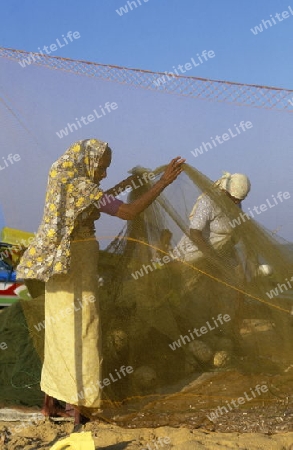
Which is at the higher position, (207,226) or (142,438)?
(207,226)

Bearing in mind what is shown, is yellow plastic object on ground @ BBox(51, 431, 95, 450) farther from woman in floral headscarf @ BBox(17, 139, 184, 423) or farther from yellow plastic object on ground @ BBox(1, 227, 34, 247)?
yellow plastic object on ground @ BBox(1, 227, 34, 247)

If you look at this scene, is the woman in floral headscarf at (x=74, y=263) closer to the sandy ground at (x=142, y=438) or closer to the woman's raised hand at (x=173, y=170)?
the woman's raised hand at (x=173, y=170)

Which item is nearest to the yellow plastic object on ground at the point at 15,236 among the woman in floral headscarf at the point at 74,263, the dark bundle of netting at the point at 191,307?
the dark bundle of netting at the point at 191,307

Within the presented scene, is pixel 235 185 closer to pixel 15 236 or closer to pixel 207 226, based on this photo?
pixel 207 226

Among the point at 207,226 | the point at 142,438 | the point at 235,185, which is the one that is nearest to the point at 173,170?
the point at 207,226

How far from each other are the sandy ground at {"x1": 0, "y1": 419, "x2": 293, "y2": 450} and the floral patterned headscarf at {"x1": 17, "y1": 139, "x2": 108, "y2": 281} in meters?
1.14

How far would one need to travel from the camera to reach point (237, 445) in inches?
145

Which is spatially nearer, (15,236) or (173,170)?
(173,170)

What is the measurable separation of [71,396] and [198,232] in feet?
4.96

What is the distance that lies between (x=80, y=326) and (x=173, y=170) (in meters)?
1.29

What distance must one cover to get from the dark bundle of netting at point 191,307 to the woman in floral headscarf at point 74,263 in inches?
11.6

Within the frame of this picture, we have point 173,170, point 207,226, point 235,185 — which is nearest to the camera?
point 173,170

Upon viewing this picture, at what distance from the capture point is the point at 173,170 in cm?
Result: 421

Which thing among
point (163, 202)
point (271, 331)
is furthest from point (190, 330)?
point (163, 202)
